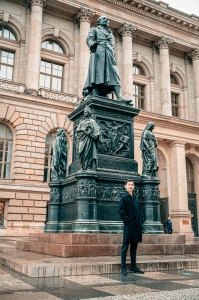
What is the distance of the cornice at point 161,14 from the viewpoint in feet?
99.9

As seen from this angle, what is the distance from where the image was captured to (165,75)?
3178 centimetres

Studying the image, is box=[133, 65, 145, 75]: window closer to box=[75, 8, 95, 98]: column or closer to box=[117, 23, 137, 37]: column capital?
→ box=[117, 23, 137, 37]: column capital

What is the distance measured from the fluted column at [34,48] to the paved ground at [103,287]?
67.7ft

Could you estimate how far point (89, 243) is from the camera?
671cm

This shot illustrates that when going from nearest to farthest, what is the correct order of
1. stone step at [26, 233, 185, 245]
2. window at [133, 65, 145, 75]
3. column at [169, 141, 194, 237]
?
stone step at [26, 233, 185, 245], column at [169, 141, 194, 237], window at [133, 65, 145, 75]

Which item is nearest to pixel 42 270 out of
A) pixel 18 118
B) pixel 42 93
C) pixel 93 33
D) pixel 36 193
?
pixel 93 33

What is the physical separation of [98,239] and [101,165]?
2.07 m

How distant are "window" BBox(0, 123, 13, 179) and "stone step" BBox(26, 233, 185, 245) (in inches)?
600

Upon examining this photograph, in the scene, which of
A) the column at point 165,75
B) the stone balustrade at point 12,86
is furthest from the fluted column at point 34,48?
the column at point 165,75

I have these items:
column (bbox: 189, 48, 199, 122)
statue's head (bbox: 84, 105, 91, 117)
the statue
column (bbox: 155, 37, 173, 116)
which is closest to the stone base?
the statue

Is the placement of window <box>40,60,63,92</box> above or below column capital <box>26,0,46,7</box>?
below

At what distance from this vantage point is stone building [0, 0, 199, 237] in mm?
22594

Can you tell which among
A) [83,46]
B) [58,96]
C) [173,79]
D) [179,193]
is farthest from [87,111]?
[173,79]

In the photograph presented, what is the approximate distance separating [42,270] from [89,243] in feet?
6.66
